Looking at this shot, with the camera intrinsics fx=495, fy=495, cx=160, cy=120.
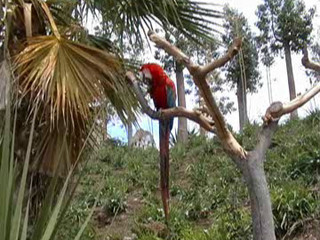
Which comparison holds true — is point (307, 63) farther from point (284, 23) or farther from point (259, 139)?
point (284, 23)

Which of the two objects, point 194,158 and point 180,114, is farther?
point 194,158

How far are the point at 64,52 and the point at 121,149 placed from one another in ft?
21.5

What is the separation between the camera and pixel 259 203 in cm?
254

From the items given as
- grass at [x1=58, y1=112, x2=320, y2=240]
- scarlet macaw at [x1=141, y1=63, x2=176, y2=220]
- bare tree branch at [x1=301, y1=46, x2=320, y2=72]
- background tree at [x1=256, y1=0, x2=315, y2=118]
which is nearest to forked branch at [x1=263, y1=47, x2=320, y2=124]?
bare tree branch at [x1=301, y1=46, x2=320, y2=72]

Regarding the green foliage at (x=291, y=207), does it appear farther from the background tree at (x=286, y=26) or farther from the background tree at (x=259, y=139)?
the background tree at (x=286, y=26)

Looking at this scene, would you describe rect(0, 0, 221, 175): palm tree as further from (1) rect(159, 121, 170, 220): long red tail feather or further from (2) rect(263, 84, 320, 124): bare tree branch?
(2) rect(263, 84, 320, 124): bare tree branch

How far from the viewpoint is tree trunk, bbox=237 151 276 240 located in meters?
2.52

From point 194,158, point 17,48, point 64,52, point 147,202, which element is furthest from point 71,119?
point 194,158

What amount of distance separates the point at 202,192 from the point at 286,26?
8.25 metres

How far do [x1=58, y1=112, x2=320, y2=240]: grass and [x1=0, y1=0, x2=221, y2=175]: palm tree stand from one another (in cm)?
132

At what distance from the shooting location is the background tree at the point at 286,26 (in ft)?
44.0

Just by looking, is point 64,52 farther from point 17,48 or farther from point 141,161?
point 141,161

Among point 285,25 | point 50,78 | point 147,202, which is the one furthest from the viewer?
point 285,25

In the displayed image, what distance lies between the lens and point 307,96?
284 cm
